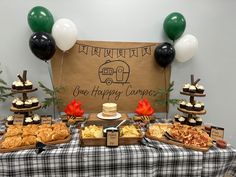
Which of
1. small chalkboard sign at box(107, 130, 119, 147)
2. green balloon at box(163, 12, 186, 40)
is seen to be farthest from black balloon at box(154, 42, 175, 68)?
small chalkboard sign at box(107, 130, 119, 147)

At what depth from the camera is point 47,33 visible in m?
1.57

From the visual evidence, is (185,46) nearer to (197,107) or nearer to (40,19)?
(197,107)

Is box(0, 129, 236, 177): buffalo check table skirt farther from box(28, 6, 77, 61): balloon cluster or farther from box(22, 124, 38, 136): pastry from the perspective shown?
box(28, 6, 77, 61): balloon cluster

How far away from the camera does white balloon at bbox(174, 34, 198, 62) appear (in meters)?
1.72

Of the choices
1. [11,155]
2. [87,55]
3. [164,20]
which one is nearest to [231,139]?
[164,20]

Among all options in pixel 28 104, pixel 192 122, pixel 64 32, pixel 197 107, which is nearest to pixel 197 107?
pixel 197 107

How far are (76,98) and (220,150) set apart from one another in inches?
50.3

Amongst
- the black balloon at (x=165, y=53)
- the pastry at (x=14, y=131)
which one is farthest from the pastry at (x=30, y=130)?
the black balloon at (x=165, y=53)

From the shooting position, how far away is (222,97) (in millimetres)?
2080

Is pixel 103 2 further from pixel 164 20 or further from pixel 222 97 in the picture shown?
pixel 222 97

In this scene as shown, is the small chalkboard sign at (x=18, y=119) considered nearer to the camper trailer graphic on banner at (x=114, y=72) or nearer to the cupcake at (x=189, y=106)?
the camper trailer graphic on banner at (x=114, y=72)

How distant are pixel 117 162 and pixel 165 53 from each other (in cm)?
102

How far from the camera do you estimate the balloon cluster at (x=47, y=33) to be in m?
1.50

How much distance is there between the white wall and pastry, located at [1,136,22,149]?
0.66 m
